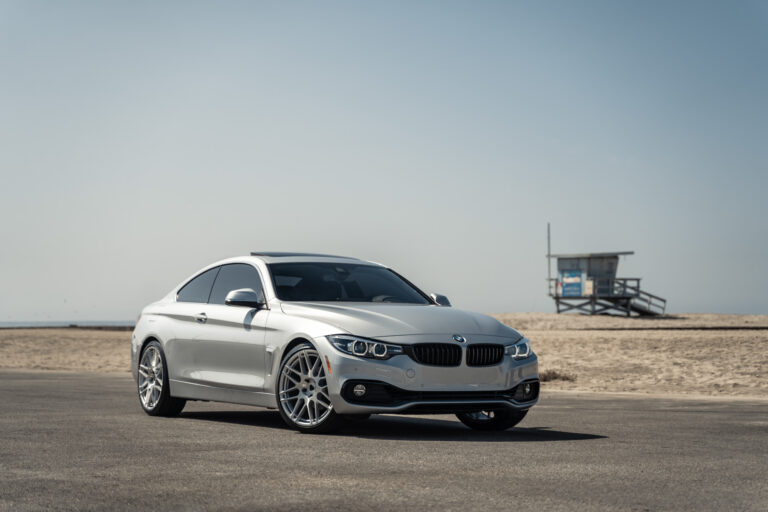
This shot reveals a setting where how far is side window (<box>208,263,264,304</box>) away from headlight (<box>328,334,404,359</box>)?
6.32 ft

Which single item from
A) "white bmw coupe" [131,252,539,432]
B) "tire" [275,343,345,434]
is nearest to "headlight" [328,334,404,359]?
"white bmw coupe" [131,252,539,432]

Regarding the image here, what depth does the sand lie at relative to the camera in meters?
20.3

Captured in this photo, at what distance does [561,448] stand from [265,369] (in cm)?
297

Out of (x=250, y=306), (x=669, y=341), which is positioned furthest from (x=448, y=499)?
(x=669, y=341)

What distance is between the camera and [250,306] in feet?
32.9

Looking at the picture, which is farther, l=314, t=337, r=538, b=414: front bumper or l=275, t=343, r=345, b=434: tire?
l=275, t=343, r=345, b=434: tire

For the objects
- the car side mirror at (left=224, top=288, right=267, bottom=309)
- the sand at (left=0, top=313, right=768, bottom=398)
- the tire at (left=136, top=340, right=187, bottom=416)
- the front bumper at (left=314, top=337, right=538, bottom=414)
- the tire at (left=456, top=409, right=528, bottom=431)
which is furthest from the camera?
the sand at (left=0, top=313, right=768, bottom=398)

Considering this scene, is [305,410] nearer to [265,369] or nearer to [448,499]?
[265,369]

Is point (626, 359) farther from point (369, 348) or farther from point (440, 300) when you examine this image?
point (369, 348)

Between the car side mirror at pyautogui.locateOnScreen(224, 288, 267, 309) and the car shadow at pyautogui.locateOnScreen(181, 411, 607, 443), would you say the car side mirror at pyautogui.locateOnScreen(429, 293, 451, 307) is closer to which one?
the car shadow at pyautogui.locateOnScreen(181, 411, 607, 443)

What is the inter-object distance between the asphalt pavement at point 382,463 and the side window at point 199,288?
50.8 inches

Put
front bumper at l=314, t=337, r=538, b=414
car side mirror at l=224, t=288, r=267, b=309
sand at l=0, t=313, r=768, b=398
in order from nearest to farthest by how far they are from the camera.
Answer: front bumper at l=314, t=337, r=538, b=414 < car side mirror at l=224, t=288, r=267, b=309 < sand at l=0, t=313, r=768, b=398

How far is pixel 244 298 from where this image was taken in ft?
32.4

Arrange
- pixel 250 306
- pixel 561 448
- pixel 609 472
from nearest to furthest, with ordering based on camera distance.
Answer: pixel 609 472 → pixel 561 448 → pixel 250 306
